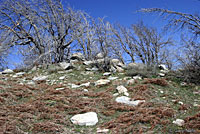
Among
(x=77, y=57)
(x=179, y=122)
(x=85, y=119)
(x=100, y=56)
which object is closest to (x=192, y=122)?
(x=179, y=122)

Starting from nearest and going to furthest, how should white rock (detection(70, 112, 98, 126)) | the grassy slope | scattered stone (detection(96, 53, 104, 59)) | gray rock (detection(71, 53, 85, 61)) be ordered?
1. the grassy slope
2. white rock (detection(70, 112, 98, 126))
3. scattered stone (detection(96, 53, 104, 59))
4. gray rock (detection(71, 53, 85, 61))

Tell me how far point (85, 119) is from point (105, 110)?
803mm

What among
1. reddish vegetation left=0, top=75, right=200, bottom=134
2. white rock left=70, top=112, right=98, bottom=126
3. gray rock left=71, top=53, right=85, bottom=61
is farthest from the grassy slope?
gray rock left=71, top=53, right=85, bottom=61

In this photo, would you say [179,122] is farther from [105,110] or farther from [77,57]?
[77,57]

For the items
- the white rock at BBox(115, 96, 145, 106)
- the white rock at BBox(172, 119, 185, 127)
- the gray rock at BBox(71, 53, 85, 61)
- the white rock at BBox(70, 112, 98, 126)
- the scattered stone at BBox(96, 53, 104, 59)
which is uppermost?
the gray rock at BBox(71, 53, 85, 61)

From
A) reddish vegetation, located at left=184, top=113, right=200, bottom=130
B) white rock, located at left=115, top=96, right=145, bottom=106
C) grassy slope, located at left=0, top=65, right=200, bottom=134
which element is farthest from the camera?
white rock, located at left=115, top=96, right=145, bottom=106

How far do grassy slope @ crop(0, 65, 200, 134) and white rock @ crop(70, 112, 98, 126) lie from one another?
12 cm

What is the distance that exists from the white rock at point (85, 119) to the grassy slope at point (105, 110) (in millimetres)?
119

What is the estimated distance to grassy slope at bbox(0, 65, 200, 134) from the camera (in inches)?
128

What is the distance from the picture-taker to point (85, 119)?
364 cm

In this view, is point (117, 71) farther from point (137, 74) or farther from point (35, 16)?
point (35, 16)

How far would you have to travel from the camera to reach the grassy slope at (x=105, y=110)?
3.26m

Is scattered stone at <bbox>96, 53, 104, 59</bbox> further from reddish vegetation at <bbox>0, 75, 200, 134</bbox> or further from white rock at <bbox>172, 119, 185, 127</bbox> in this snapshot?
white rock at <bbox>172, 119, 185, 127</bbox>

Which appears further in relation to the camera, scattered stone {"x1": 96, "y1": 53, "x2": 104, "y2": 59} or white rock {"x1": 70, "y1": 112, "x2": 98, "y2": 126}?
scattered stone {"x1": 96, "y1": 53, "x2": 104, "y2": 59}
